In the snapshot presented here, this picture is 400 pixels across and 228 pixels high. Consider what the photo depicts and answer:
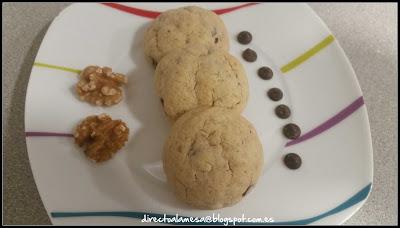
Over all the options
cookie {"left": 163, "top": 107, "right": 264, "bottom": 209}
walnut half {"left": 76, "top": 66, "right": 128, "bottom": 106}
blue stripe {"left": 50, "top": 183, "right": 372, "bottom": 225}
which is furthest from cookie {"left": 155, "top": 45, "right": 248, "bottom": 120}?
blue stripe {"left": 50, "top": 183, "right": 372, "bottom": 225}

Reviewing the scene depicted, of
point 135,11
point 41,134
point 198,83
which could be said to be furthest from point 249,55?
point 41,134

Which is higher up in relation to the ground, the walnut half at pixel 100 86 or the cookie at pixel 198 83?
the walnut half at pixel 100 86

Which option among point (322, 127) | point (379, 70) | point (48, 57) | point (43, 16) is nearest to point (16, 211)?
point (48, 57)

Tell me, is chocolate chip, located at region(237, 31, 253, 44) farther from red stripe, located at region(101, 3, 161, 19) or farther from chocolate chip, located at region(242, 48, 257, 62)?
red stripe, located at region(101, 3, 161, 19)

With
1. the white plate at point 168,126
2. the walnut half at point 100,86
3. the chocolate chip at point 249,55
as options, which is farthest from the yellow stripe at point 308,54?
the walnut half at point 100,86

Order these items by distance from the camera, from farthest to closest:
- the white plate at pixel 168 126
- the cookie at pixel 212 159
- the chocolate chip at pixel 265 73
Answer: the chocolate chip at pixel 265 73 < the white plate at pixel 168 126 < the cookie at pixel 212 159

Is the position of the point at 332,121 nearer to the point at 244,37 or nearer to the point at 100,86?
the point at 244,37

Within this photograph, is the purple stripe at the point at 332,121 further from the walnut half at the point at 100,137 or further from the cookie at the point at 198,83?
the walnut half at the point at 100,137
